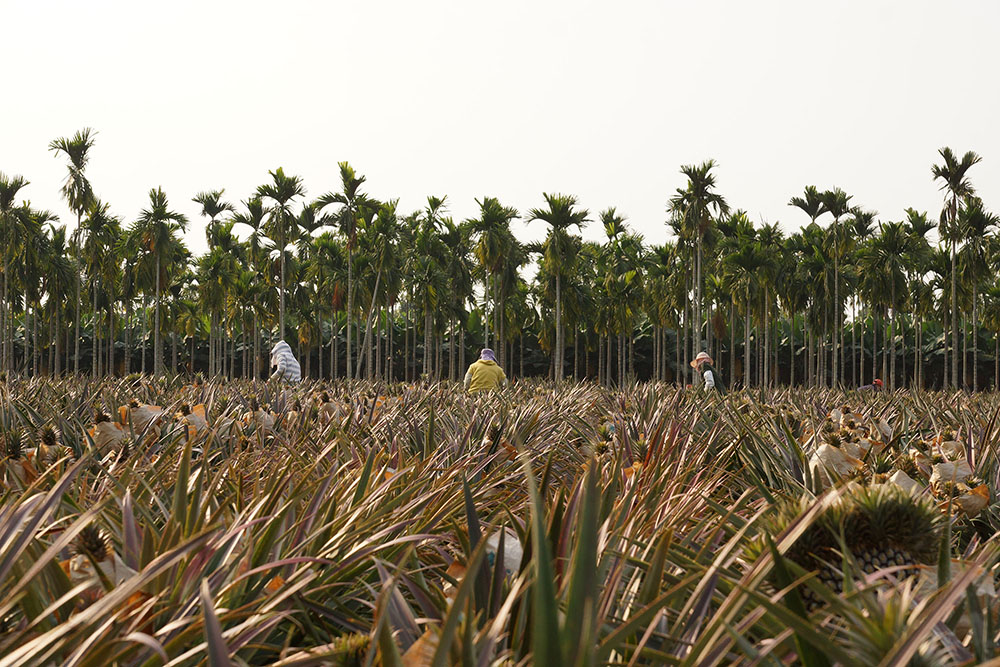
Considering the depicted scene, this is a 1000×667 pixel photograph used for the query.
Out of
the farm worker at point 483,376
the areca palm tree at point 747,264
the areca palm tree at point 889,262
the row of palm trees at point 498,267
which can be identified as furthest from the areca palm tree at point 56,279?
the areca palm tree at point 889,262

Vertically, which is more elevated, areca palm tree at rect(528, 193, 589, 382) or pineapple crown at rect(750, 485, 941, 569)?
areca palm tree at rect(528, 193, 589, 382)

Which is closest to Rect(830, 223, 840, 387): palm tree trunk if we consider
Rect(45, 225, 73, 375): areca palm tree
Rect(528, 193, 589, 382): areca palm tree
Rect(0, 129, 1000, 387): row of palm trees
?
Rect(0, 129, 1000, 387): row of palm trees

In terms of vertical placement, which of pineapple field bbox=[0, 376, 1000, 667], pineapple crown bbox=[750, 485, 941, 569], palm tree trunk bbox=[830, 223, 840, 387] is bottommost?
pineapple field bbox=[0, 376, 1000, 667]

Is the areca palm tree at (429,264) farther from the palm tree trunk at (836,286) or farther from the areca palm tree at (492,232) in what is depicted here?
the palm tree trunk at (836,286)

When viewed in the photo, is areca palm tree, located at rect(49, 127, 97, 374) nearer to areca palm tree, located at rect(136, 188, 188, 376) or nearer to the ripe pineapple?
areca palm tree, located at rect(136, 188, 188, 376)

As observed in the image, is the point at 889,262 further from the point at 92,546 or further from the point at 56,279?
the point at 92,546

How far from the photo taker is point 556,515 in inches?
64.6

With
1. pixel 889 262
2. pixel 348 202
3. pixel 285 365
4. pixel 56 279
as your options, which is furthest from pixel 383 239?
pixel 285 365

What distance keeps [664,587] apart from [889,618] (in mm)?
810

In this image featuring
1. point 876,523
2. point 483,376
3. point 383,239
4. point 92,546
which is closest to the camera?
point 876,523

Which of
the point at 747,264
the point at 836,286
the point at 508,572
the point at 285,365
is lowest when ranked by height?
the point at 508,572

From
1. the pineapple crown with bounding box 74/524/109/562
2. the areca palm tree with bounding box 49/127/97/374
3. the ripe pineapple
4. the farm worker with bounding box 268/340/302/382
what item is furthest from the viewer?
the areca palm tree with bounding box 49/127/97/374

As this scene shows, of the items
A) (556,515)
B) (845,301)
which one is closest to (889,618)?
(556,515)

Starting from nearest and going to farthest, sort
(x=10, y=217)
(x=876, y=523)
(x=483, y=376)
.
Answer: (x=876, y=523), (x=483, y=376), (x=10, y=217)
